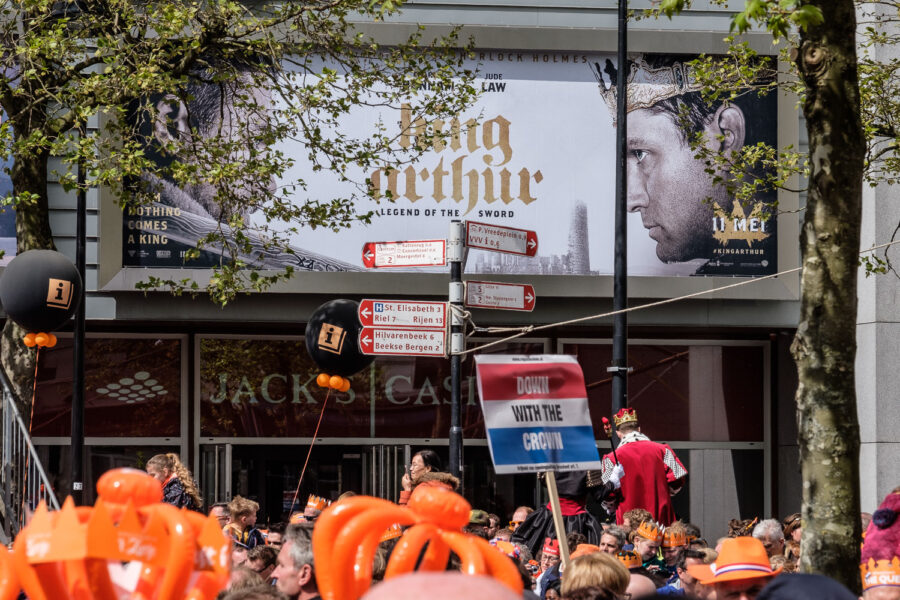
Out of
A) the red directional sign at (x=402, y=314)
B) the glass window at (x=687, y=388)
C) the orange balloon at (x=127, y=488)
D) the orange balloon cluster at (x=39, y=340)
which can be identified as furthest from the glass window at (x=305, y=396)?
the orange balloon at (x=127, y=488)

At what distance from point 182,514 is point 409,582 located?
72.9 inches

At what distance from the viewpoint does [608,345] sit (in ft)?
60.0

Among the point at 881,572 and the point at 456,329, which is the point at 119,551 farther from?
the point at 456,329

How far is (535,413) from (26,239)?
6801 mm

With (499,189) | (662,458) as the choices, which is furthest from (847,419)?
(499,189)

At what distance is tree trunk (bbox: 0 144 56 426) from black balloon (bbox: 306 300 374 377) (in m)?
2.53

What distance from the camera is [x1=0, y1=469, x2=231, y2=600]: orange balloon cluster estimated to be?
345cm

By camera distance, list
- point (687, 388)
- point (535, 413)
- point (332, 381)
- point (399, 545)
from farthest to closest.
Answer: point (687, 388) → point (332, 381) → point (535, 413) → point (399, 545)

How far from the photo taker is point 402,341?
10555mm

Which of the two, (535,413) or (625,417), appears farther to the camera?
(625,417)

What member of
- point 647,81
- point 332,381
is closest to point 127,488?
point 332,381

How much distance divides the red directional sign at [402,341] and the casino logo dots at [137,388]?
794 cm

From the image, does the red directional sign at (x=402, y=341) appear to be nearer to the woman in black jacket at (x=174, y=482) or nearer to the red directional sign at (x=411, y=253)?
the red directional sign at (x=411, y=253)

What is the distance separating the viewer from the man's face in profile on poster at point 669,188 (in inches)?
675
